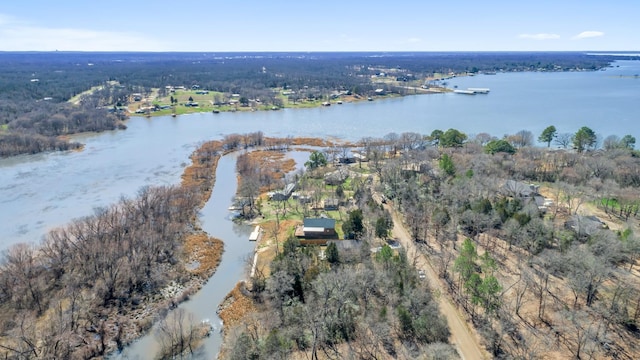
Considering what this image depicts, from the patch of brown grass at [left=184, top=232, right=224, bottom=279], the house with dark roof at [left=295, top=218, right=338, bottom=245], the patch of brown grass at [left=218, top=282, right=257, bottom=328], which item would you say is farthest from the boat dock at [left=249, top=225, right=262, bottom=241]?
the patch of brown grass at [left=218, top=282, right=257, bottom=328]

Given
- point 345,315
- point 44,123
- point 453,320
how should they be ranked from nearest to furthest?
point 345,315
point 453,320
point 44,123

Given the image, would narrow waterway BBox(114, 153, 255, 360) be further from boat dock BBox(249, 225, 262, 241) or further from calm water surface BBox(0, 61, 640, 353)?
boat dock BBox(249, 225, 262, 241)

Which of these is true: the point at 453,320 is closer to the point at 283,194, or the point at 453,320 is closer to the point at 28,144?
the point at 283,194

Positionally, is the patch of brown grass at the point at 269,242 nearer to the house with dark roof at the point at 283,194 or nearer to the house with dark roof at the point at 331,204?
the house with dark roof at the point at 331,204

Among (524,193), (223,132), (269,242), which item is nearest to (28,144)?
(223,132)

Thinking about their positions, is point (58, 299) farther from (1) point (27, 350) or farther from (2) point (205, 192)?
(2) point (205, 192)

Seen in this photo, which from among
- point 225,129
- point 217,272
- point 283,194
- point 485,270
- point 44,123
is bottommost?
point 217,272

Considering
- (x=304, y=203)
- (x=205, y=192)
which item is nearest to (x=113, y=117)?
(x=205, y=192)
